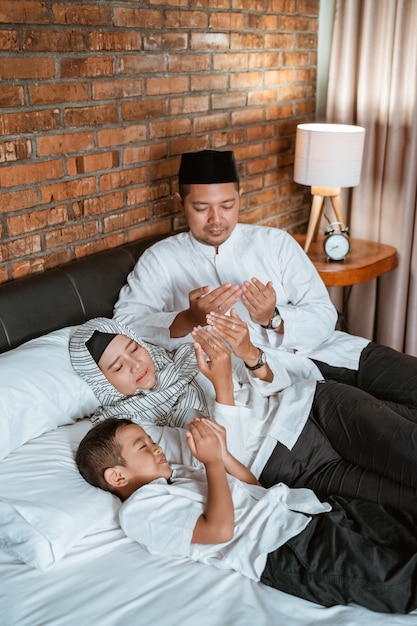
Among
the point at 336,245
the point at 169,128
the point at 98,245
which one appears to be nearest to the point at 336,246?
the point at 336,245

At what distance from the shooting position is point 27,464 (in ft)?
5.57

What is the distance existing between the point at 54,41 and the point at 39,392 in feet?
3.68

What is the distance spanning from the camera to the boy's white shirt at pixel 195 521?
148 cm

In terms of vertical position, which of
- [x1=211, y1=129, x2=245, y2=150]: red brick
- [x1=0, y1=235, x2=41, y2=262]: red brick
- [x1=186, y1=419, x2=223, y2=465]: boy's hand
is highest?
[x1=211, y1=129, x2=245, y2=150]: red brick

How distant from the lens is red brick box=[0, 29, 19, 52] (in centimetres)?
199

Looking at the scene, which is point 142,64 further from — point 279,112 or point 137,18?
point 279,112

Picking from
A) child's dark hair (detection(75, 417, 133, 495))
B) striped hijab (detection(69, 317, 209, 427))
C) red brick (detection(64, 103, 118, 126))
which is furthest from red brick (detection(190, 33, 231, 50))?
child's dark hair (detection(75, 417, 133, 495))

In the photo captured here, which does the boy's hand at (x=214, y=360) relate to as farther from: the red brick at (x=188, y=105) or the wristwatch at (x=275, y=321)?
the red brick at (x=188, y=105)

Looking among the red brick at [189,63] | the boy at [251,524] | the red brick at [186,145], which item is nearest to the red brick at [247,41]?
the red brick at [189,63]

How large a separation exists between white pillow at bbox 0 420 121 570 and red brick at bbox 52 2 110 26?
4.42 ft

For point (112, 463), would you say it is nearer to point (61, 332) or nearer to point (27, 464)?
point (27, 464)

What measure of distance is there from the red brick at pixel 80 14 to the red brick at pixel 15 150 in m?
0.40

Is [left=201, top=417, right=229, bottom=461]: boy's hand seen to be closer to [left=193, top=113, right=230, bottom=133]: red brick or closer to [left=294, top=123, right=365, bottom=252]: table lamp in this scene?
[left=193, top=113, right=230, bottom=133]: red brick

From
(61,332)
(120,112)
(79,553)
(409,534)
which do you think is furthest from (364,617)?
(120,112)
